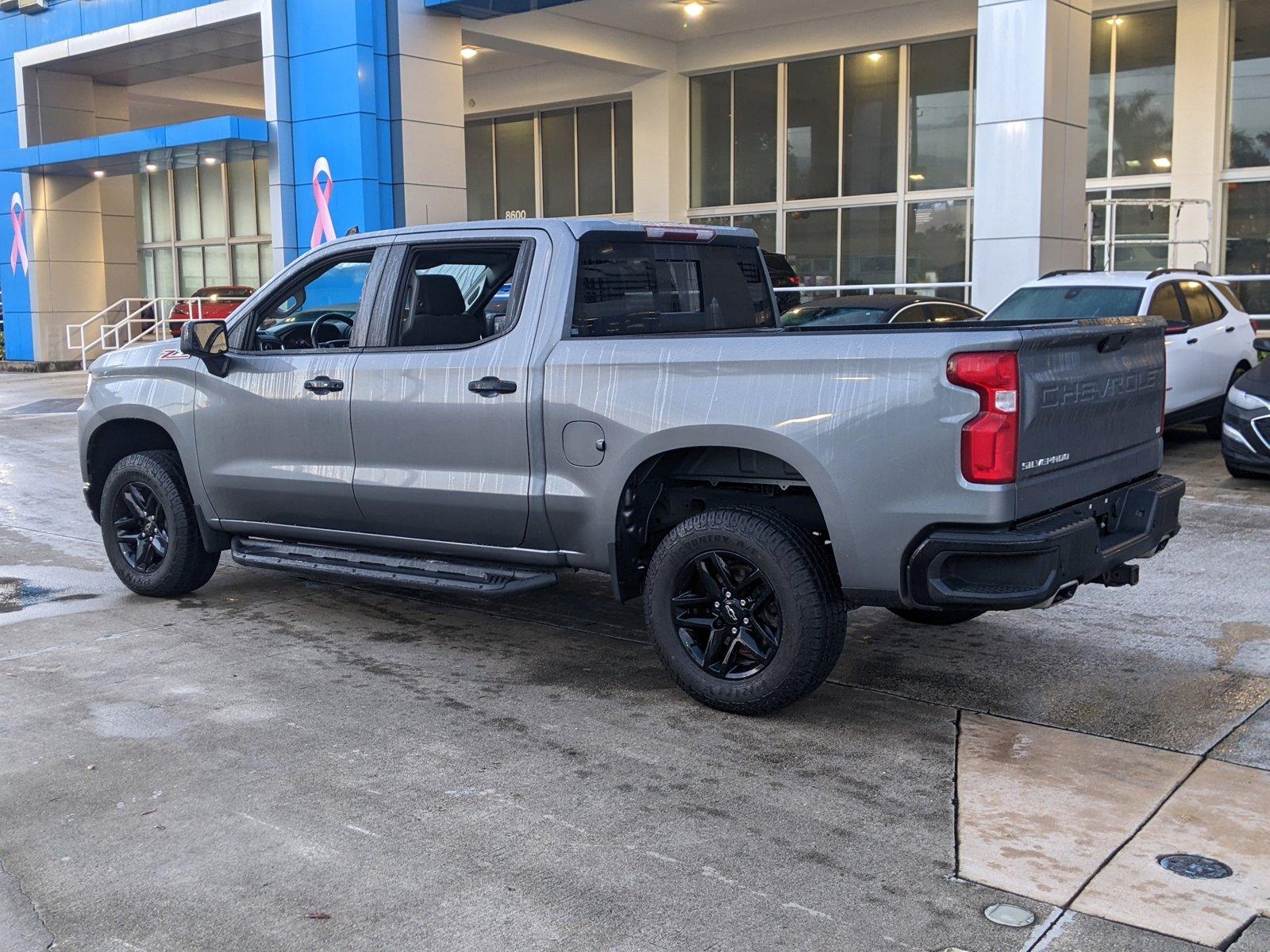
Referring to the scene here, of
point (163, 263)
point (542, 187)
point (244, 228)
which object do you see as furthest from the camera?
point (163, 263)

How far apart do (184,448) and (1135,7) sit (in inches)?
802

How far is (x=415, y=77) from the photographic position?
21672 millimetres

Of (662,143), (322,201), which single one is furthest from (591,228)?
(662,143)

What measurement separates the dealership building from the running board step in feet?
38.0

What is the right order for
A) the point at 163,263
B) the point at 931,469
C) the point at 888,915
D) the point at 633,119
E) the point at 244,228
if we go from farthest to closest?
the point at 163,263 < the point at 244,228 < the point at 633,119 < the point at 931,469 < the point at 888,915

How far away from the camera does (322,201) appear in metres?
22.1

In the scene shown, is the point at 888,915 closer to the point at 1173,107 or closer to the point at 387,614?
the point at 387,614

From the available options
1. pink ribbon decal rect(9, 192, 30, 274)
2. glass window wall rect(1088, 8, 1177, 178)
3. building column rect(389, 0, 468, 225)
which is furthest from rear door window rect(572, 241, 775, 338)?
pink ribbon decal rect(9, 192, 30, 274)

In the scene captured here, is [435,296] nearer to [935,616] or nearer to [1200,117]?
[935,616]

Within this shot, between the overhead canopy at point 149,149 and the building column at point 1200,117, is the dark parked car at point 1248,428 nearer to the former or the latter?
the building column at point 1200,117

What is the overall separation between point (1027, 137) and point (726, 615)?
40.3 ft

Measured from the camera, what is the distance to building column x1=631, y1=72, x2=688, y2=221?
28281 mm

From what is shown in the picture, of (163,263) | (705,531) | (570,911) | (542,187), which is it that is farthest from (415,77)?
(163,263)

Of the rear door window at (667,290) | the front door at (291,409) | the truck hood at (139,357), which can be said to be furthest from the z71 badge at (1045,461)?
the truck hood at (139,357)
